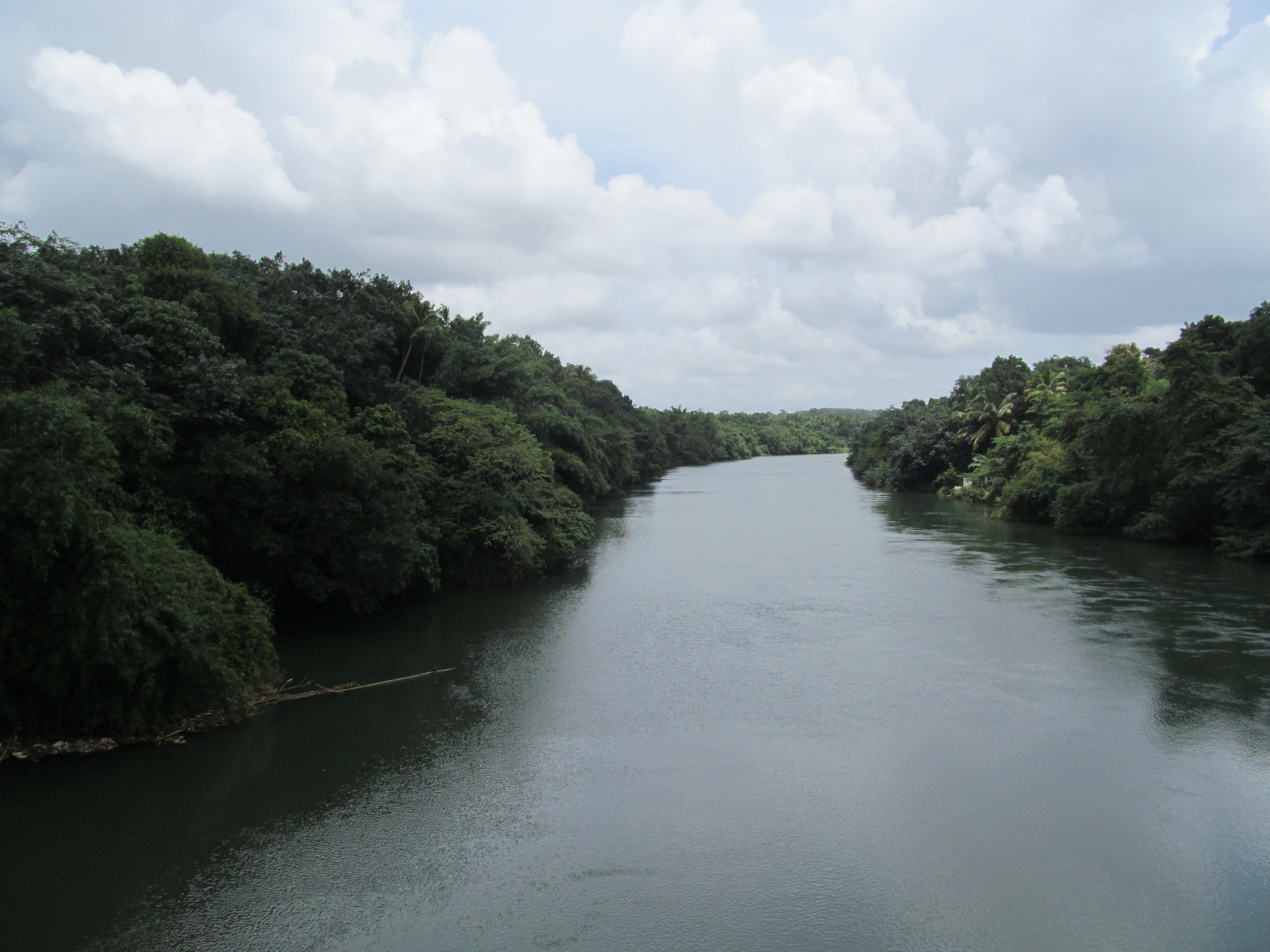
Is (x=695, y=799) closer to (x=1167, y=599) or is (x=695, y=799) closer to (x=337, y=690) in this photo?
(x=337, y=690)

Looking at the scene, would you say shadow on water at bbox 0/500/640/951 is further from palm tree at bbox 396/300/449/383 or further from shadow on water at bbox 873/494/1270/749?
palm tree at bbox 396/300/449/383

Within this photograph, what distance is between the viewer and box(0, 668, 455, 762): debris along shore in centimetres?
1121

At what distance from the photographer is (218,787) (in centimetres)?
1102

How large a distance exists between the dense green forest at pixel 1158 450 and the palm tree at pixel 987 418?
1.02m

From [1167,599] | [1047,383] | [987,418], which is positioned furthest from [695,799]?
[1047,383]

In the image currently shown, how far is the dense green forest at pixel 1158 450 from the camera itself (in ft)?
90.8

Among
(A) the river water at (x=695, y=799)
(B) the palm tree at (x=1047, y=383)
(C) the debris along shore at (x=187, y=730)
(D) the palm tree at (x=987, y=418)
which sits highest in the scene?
(B) the palm tree at (x=1047, y=383)

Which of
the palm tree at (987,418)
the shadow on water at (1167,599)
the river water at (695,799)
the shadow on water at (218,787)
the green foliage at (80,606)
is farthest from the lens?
the palm tree at (987,418)

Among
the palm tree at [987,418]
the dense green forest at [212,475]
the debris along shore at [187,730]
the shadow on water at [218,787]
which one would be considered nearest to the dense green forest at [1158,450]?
the palm tree at [987,418]

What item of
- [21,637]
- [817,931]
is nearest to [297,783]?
A: [21,637]

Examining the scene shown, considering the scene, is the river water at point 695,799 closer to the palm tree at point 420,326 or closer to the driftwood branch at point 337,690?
the driftwood branch at point 337,690

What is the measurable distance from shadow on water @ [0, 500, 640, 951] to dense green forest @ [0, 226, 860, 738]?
3.20 feet

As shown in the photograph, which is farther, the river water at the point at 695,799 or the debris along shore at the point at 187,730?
the debris along shore at the point at 187,730

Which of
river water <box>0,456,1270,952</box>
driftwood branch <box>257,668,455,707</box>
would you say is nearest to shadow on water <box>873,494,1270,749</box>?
river water <box>0,456,1270,952</box>
